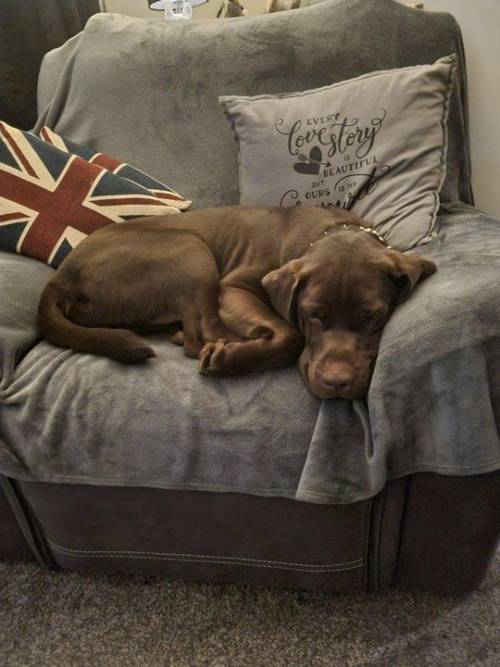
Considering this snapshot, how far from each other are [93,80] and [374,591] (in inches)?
80.3

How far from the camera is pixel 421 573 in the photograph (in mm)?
1283

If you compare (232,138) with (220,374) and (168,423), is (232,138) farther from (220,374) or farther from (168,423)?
(168,423)

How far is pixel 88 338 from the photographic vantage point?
4.27 feet

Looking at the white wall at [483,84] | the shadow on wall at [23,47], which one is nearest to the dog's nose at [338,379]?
the white wall at [483,84]

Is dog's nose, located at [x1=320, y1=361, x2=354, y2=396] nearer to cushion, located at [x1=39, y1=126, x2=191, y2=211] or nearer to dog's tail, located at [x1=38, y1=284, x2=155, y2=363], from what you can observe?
dog's tail, located at [x1=38, y1=284, x2=155, y2=363]

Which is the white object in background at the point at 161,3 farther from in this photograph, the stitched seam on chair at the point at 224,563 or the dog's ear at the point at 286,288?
the stitched seam on chair at the point at 224,563

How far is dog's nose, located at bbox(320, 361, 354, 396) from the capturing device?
1.08 metres

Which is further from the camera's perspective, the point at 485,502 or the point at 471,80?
the point at 471,80

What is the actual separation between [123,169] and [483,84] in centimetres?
145

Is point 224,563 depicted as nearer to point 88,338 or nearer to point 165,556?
point 165,556

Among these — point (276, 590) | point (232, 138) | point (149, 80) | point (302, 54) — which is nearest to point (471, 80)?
point (302, 54)

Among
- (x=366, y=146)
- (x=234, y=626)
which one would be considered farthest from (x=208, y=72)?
(x=234, y=626)

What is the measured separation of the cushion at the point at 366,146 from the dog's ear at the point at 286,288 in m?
0.43

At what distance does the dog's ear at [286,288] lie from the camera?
4.34ft
